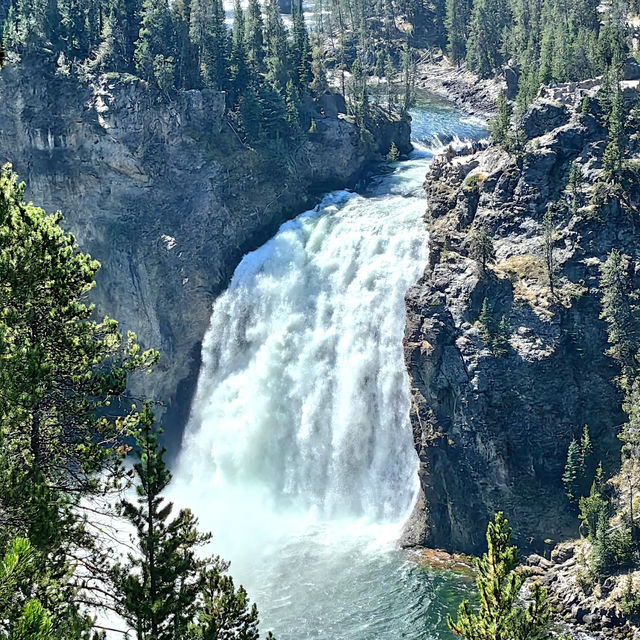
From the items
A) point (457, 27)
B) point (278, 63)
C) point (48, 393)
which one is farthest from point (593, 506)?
point (457, 27)

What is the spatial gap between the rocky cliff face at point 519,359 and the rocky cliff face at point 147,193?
22.8 meters

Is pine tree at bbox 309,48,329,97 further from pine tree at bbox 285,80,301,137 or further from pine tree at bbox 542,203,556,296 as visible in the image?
pine tree at bbox 542,203,556,296

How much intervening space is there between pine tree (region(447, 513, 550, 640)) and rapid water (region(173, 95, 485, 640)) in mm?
18131

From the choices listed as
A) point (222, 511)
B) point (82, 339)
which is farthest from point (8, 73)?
point (82, 339)

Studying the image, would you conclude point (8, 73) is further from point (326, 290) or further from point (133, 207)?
point (326, 290)

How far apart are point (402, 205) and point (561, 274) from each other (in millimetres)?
19580

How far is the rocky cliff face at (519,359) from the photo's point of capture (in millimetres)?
48406

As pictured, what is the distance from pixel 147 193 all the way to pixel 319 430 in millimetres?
28004

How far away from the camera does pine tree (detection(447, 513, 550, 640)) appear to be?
80.3 feet

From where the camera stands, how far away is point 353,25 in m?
145

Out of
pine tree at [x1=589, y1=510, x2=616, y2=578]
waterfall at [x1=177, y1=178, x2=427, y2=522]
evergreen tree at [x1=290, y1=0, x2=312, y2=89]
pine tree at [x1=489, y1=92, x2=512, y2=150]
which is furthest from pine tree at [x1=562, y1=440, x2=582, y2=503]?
evergreen tree at [x1=290, y1=0, x2=312, y2=89]

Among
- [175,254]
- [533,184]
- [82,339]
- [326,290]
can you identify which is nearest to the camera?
[82,339]

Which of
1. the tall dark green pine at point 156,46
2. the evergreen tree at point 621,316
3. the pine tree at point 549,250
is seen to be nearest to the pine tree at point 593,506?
the evergreen tree at point 621,316

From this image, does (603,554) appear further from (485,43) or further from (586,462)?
(485,43)
